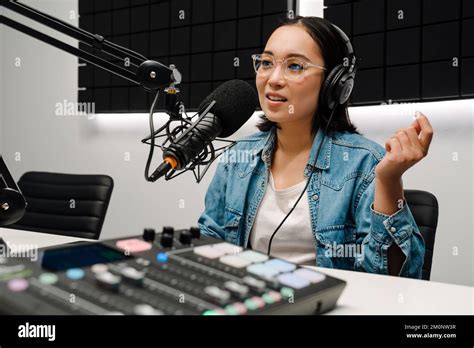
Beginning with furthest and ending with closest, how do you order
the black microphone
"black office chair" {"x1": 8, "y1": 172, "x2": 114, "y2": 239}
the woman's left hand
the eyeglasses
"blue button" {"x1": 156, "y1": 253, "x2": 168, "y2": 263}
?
"black office chair" {"x1": 8, "y1": 172, "x2": 114, "y2": 239} → the eyeglasses → the woman's left hand → the black microphone → "blue button" {"x1": 156, "y1": 253, "x2": 168, "y2": 263}

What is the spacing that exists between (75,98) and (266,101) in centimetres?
206

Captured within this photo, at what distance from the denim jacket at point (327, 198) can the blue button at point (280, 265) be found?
0.36 m

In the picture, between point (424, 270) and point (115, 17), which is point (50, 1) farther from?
point (424, 270)

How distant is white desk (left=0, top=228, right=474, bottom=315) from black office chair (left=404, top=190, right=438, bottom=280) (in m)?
0.47

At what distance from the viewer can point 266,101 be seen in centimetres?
99

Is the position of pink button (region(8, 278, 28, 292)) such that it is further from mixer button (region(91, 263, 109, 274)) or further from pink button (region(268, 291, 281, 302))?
pink button (region(268, 291, 281, 302))

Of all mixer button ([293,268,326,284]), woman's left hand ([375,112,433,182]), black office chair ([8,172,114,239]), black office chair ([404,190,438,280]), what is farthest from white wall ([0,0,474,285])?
mixer button ([293,268,326,284])

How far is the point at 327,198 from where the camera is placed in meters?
0.97

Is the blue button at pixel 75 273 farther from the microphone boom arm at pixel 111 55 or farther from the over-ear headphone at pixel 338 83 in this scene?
the over-ear headphone at pixel 338 83

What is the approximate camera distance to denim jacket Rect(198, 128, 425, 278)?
0.89m

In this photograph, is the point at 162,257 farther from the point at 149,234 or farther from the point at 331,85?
the point at 331,85

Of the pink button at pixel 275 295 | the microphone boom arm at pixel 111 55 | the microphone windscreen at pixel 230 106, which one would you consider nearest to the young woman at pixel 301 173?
the microphone windscreen at pixel 230 106

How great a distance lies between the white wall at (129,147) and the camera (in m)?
1.67

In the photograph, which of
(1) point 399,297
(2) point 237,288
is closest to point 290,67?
(1) point 399,297
